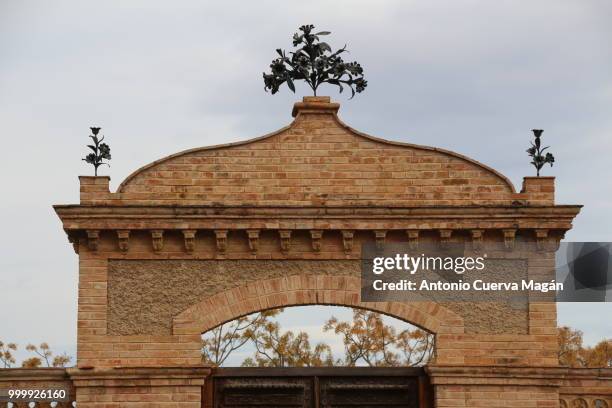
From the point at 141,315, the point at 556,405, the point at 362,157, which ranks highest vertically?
the point at 362,157

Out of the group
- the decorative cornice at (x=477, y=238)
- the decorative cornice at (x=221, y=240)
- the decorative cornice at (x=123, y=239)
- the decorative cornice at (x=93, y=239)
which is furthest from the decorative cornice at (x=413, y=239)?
the decorative cornice at (x=93, y=239)

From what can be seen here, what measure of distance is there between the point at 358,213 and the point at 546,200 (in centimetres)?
296

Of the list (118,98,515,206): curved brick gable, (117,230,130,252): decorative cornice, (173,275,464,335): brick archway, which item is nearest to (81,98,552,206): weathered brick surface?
(118,98,515,206): curved brick gable

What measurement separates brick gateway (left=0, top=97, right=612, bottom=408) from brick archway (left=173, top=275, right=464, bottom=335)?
0.07ft

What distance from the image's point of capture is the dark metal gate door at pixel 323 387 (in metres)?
18.2

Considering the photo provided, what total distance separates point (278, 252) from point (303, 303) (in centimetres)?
87

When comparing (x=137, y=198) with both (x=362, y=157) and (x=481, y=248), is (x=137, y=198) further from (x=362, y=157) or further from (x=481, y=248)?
(x=481, y=248)

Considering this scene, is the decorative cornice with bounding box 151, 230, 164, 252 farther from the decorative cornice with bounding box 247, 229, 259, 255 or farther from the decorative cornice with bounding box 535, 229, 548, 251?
the decorative cornice with bounding box 535, 229, 548, 251

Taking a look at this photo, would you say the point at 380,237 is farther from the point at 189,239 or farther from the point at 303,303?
the point at 189,239

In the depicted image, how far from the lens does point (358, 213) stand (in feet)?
58.7

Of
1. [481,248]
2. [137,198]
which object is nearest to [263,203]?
[137,198]

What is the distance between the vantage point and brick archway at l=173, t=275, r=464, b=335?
17844mm

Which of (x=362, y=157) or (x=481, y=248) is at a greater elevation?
(x=362, y=157)

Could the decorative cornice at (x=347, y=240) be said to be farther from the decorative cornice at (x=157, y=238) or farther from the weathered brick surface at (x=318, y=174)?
the decorative cornice at (x=157, y=238)
